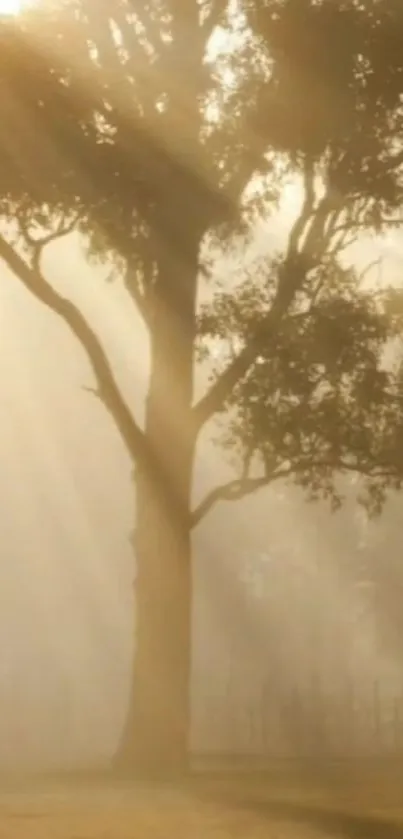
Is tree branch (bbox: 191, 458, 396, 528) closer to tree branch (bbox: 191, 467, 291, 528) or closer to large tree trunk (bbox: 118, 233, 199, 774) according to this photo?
tree branch (bbox: 191, 467, 291, 528)

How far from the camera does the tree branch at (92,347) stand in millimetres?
25766

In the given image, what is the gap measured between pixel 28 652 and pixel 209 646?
731 cm

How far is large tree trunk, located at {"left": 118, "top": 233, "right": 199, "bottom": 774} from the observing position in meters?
25.3

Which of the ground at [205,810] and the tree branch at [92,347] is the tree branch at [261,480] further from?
the ground at [205,810]

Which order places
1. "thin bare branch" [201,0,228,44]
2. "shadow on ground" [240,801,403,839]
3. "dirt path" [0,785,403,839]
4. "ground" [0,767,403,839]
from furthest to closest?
"thin bare branch" [201,0,228,44]
"shadow on ground" [240,801,403,839]
"ground" [0,767,403,839]
"dirt path" [0,785,403,839]

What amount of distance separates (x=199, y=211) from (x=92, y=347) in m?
2.96

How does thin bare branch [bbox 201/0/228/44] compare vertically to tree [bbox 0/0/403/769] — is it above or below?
above

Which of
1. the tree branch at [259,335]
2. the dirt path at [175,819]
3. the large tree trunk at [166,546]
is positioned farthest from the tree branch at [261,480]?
the dirt path at [175,819]

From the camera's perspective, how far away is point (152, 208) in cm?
2450

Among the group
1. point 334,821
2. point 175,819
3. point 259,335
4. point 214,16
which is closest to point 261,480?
point 259,335

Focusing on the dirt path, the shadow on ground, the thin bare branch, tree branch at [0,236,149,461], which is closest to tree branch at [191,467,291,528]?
tree branch at [0,236,149,461]

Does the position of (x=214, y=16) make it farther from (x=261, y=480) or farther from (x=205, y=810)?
(x=205, y=810)

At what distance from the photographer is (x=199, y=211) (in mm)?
24953

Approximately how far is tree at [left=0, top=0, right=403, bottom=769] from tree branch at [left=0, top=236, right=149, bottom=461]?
1.4 inches
